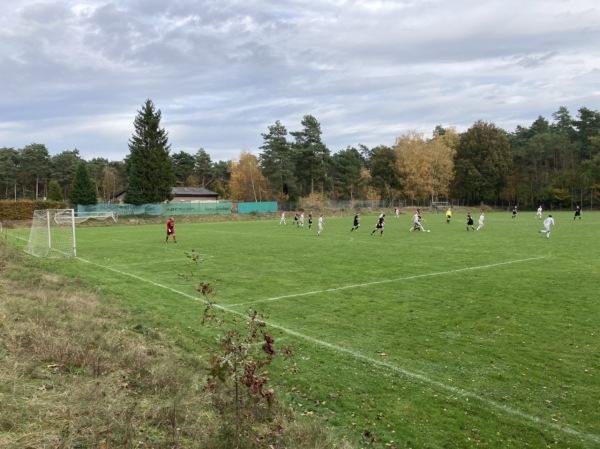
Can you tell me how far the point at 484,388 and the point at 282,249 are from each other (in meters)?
18.0

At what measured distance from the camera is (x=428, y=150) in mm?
93062

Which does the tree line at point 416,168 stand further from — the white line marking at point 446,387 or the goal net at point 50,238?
the white line marking at point 446,387

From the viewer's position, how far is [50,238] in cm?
2539

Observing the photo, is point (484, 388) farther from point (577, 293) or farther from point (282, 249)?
point (282, 249)

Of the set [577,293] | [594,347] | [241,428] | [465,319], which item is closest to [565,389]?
[594,347]

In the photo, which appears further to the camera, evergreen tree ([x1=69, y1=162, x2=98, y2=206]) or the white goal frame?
evergreen tree ([x1=69, y1=162, x2=98, y2=206])

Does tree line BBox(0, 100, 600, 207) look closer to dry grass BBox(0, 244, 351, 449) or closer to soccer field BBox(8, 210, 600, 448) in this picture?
soccer field BBox(8, 210, 600, 448)

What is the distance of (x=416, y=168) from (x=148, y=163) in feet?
175

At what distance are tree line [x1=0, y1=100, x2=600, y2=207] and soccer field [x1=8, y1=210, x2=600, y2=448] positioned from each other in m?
64.3

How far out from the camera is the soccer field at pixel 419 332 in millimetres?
5516

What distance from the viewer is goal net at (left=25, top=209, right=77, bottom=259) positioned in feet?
71.1

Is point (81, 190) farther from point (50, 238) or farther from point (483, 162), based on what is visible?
point (483, 162)

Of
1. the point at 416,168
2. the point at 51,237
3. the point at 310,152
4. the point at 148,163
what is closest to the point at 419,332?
the point at 51,237

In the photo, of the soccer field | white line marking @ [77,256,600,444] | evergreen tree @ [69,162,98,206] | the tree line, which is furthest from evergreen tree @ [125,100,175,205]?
white line marking @ [77,256,600,444]
